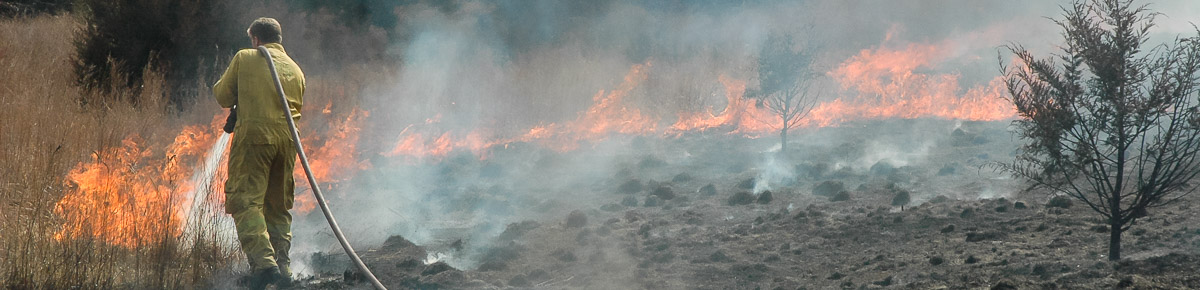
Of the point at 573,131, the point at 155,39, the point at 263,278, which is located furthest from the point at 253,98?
the point at 573,131

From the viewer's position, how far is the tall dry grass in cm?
443

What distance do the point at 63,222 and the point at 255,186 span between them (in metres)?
1.16

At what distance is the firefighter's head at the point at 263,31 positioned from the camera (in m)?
4.93

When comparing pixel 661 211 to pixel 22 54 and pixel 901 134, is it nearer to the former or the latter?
pixel 22 54

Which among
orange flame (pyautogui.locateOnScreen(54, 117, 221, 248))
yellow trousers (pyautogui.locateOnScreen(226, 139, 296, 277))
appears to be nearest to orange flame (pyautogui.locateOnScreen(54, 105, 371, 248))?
orange flame (pyautogui.locateOnScreen(54, 117, 221, 248))

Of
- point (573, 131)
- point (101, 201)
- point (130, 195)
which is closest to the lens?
point (101, 201)

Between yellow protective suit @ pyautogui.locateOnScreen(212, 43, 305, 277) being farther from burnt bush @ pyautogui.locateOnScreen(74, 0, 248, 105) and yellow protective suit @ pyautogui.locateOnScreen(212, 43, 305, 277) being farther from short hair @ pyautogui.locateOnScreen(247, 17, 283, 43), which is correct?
burnt bush @ pyautogui.locateOnScreen(74, 0, 248, 105)

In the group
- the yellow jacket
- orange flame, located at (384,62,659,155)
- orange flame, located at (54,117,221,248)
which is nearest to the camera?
the yellow jacket

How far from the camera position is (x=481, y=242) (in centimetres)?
883

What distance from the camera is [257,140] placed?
15.5 feet

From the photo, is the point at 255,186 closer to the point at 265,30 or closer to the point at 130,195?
the point at 265,30

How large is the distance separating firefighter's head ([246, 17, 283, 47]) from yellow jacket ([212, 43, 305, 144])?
0.59 feet

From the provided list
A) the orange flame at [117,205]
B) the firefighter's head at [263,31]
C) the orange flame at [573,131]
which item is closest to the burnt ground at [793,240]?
the orange flame at [117,205]

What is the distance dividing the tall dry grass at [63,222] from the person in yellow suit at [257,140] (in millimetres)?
414
